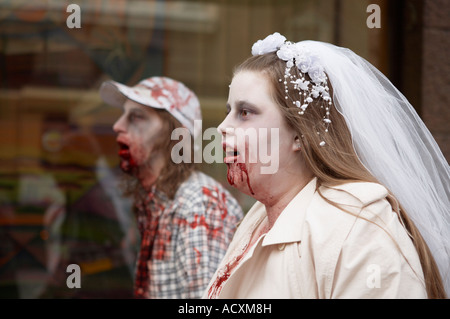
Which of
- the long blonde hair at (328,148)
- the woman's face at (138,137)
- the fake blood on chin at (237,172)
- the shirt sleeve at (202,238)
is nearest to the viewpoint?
the long blonde hair at (328,148)

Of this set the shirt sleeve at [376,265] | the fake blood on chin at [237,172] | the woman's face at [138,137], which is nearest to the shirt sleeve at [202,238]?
the woman's face at [138,137]

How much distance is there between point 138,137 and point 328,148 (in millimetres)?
1487

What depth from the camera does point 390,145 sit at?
200cm

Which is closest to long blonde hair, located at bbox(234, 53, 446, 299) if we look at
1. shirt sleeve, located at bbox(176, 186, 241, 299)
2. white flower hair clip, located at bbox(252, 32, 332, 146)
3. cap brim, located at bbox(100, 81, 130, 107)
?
white flower hair clip, located at bbox(252, 32, 332, 146)

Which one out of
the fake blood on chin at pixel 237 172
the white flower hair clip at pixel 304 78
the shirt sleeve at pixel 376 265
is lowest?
the shirt sleeve at pixel 376 265

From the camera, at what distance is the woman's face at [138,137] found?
3113 millimetres

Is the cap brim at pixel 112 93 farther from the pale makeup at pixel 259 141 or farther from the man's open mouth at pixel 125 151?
the pale makeup at pixel 259 141

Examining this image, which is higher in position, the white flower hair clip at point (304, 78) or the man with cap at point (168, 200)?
the white flower hair clip at point (304, 78)

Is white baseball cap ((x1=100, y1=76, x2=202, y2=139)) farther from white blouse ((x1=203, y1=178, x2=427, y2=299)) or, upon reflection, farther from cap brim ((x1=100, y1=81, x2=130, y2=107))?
white blouse ((x1=203, y1=178, x2=427, y2=299))

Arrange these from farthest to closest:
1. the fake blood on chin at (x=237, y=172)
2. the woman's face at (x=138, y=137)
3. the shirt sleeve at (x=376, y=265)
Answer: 1. the woman's face at (x=138, y=137)
2. the fake blood on chin at (x=237, y=172)
3. the shirt sleeve at (x=376, y=265)

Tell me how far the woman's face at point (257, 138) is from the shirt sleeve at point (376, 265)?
35cm

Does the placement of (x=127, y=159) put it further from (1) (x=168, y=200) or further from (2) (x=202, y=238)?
(2) (x=202, y=238)
